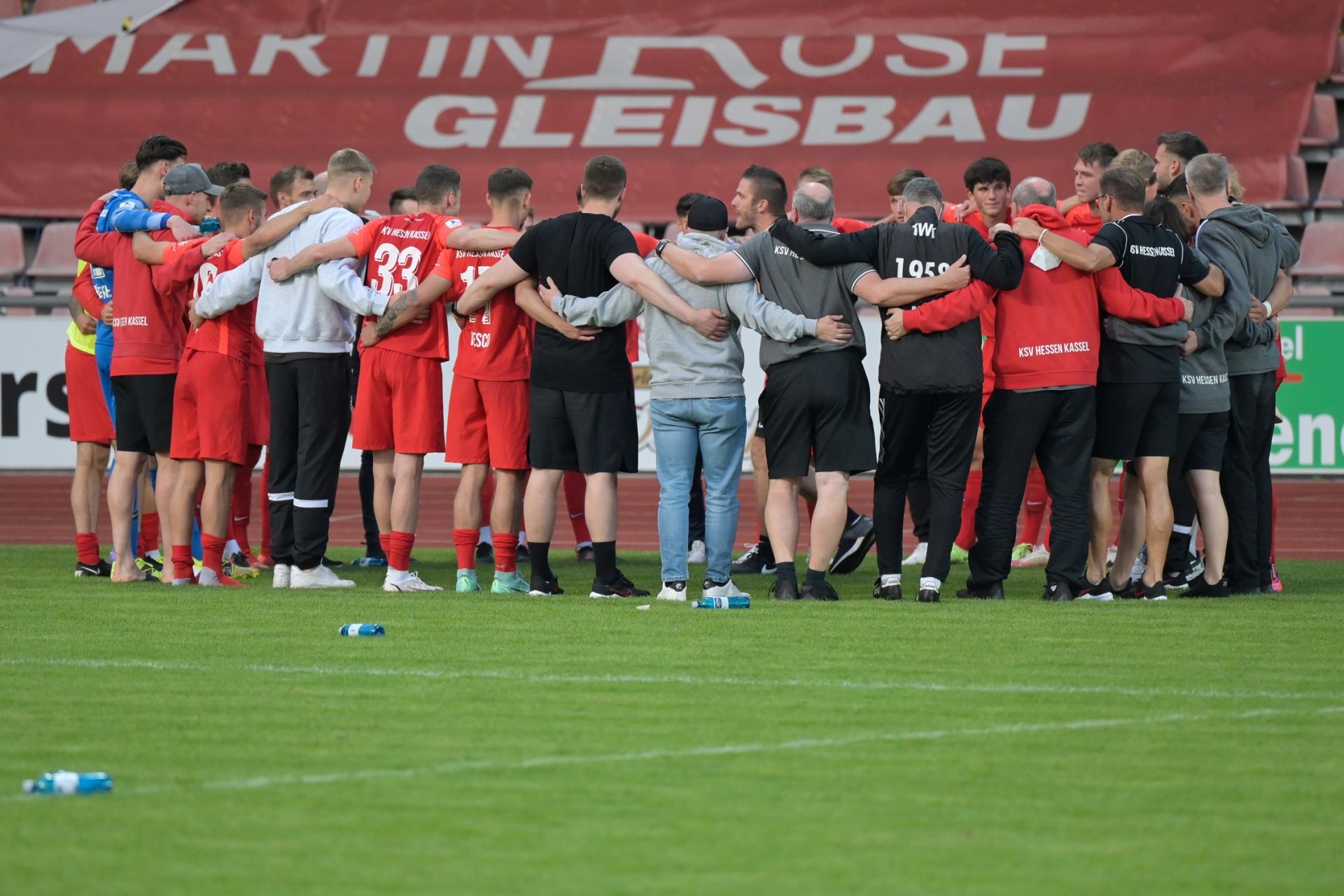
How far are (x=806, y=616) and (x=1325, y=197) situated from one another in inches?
558

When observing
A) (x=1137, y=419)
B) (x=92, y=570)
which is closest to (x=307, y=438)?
(x=92, y=570)

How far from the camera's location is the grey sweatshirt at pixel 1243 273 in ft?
30.6

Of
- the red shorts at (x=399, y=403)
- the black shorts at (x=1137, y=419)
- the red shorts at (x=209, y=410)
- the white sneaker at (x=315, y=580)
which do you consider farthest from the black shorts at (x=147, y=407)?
the black shorts at (x=1137, y=419)

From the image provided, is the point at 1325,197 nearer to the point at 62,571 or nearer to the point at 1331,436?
the point at 1331,436

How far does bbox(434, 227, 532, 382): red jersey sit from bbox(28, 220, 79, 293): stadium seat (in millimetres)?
13643

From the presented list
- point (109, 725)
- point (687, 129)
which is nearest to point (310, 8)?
point (687, 129)

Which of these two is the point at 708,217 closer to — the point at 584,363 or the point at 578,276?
the point at 578,276

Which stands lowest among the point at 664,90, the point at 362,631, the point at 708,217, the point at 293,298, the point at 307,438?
the point at 362,631

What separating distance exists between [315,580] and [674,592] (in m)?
2.10

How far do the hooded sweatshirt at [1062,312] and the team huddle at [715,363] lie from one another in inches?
0.7

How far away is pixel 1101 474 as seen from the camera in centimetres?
932

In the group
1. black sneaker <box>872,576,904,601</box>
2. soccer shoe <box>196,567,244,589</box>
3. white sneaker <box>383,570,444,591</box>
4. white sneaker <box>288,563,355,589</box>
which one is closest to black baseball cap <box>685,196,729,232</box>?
black sneaker <box>872,576,904,601</box>

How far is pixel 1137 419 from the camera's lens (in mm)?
9086

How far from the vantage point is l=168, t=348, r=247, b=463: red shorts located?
9.65m
